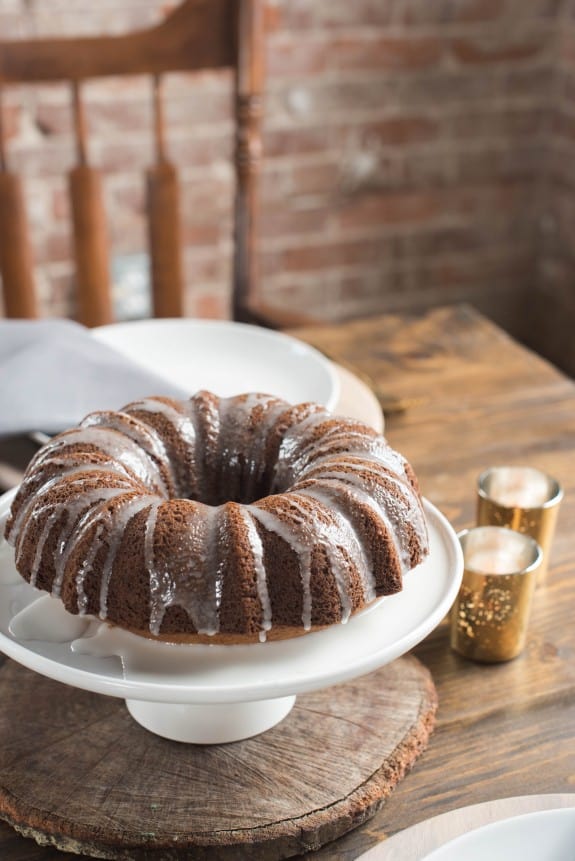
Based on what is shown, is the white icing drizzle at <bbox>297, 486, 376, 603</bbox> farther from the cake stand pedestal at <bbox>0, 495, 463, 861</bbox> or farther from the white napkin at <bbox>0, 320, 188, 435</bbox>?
the white napkin at <bbox>0, 320, 188, 435</bbox>

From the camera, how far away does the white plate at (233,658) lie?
0.56 meters

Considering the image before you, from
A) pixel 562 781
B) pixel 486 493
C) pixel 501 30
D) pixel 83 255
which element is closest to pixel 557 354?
pixel 501 30

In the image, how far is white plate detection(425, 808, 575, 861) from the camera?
20.7 inches

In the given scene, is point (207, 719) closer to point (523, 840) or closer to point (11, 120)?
point (523, 840)

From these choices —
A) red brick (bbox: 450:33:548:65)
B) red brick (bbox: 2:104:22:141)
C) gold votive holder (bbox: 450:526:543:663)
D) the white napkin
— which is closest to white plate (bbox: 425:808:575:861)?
gold votive holder (bbox: 450:526:543:663)

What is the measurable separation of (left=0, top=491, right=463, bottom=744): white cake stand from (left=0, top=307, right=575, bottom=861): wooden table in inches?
5.0

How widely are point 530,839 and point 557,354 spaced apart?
2.19 metres

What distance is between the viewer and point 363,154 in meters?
Answer: 2.32

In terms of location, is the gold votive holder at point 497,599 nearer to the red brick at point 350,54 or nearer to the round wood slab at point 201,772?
the round wood slab at point 201,772

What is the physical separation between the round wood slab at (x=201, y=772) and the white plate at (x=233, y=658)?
114 millimetres

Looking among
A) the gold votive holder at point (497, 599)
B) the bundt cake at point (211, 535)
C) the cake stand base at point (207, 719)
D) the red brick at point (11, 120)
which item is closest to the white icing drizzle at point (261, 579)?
the bundt cake at point (211, 535)

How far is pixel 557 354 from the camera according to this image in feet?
8.52

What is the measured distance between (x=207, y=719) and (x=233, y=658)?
0.35ft

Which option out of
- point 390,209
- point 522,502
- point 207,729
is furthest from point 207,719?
point 390,209
